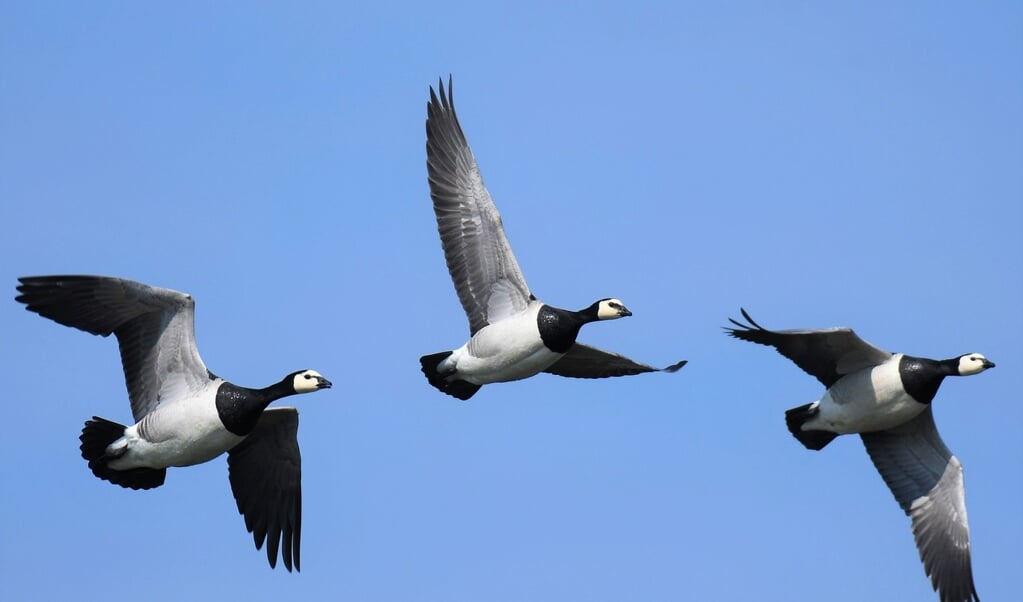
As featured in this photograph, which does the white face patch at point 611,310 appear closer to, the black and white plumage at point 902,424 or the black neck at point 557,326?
the black neck at point 557,326

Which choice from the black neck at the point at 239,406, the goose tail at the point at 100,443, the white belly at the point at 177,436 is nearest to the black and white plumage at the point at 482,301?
the black neck at the point at 239,406

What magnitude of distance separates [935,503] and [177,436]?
9.74 m

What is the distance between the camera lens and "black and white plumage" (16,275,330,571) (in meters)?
19.4

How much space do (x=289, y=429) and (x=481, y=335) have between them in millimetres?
2630

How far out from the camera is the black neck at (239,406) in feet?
64.4

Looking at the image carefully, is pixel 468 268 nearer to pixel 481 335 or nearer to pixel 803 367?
pixel 481 335

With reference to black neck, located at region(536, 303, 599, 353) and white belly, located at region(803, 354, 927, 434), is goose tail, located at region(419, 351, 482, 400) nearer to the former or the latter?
black neck, located at region(536, 303, 599, 353)

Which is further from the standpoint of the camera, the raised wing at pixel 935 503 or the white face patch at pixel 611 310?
the raised wing at pixel 935 503

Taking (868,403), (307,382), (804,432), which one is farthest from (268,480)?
(868,403)

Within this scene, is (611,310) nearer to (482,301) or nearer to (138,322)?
(482,301)

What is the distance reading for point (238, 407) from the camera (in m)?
19.6

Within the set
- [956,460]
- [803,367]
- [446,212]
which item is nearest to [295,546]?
[446,212]

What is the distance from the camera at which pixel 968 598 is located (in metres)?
22.5

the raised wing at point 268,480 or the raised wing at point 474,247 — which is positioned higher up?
the raised wing at point 474,247
